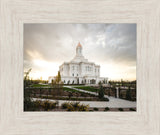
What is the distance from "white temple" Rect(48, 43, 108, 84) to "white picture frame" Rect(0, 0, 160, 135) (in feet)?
3.16

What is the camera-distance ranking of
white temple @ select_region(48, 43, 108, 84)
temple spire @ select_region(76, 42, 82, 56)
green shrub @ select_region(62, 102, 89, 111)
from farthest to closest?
white temple @ select_region(48, 43, 108, 84) < temple spire @ select_region(76, 42, 82, 56) < green shrub @ select_region(62, 102, 89, 111)

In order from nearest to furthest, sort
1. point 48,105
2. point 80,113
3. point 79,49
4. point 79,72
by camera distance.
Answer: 1. point 80,113
2. point 48,105
3. point 79,49
4. point 79,72

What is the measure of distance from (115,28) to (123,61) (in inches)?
39.8

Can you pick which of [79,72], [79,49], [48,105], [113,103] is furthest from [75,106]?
[79,49]

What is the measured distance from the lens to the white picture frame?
83.7 inches

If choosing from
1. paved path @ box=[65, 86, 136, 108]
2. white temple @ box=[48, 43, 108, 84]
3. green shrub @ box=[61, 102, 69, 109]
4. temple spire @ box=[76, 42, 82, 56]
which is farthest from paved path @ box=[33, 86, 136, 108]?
temple spire @ box=[76, 42, 82, 56]

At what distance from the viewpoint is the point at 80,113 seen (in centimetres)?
221

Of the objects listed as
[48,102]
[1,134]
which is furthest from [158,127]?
[1,134]

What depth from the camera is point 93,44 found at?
2.61 m

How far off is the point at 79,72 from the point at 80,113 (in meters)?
1.74

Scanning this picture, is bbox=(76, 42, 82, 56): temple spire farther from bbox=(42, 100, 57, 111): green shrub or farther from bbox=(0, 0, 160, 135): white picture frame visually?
bbox=(42, 100, 57, 111): green shrub

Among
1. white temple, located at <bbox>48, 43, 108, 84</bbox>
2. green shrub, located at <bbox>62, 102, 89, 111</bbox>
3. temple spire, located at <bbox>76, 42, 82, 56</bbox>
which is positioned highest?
temple spire, located at <bbox>76, 42, 82, 56</bbox>

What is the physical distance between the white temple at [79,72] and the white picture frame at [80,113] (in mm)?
964

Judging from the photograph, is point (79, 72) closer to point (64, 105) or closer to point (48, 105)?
point (64, 105)
